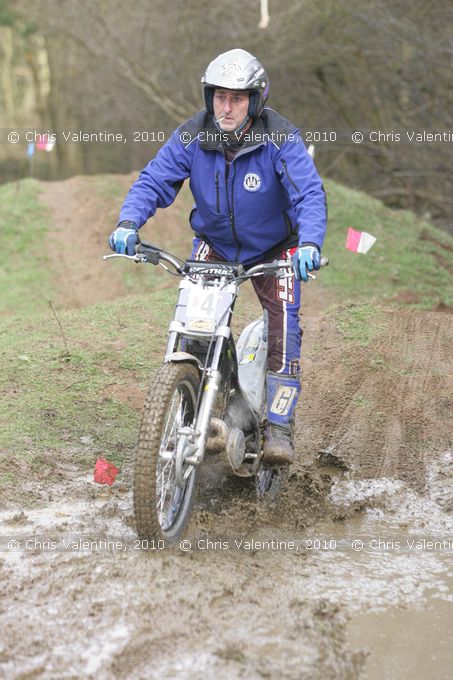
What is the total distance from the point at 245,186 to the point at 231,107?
42 centimetres

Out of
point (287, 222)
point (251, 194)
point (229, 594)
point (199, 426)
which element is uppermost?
point (251, 194)

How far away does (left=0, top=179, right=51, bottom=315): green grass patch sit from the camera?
11.3 m

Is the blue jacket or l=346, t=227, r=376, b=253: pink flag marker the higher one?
the blue jacket

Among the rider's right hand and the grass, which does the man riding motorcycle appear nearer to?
the rider's right hand

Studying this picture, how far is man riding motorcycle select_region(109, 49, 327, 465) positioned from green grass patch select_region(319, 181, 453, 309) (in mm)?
5775

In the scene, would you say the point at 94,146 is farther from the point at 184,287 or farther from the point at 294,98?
the point at 184,287

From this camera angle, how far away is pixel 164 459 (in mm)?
4230

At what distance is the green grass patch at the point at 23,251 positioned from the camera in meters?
11.3

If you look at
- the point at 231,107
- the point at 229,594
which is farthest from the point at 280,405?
the point at 231,107

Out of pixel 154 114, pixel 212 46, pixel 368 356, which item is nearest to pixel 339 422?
pixel 368 356

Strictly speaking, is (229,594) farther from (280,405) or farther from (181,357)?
(280,405)

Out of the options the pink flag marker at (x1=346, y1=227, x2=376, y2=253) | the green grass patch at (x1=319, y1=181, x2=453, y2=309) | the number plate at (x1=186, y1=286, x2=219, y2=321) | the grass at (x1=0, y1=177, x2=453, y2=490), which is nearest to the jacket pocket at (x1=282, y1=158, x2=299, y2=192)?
the pink flag marker at (x1=346, y1=227, x2=376, y2=253)

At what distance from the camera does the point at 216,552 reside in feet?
14.1

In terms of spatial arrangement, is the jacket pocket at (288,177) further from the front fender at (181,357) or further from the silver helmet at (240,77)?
the front fender at (181,357)
